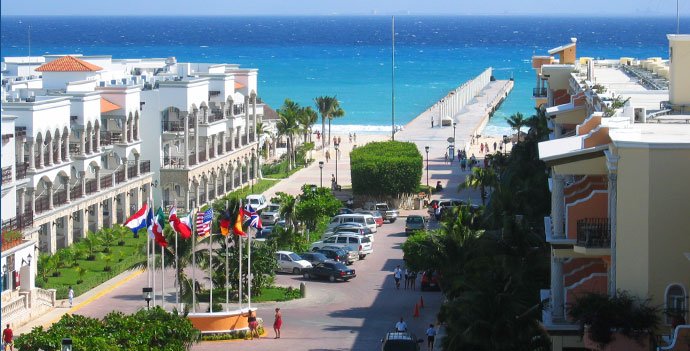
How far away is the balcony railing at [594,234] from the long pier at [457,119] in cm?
6987

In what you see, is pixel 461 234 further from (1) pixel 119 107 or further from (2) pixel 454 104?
(2) pixel 454 104

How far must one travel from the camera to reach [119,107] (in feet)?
221

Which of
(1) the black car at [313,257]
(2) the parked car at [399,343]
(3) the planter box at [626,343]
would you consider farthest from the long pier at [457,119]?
(3) the planter box at [626,343]

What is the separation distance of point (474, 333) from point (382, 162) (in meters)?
43.4

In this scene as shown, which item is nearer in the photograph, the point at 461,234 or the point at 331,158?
the point at 461,234

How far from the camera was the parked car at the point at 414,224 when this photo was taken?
65.8 meters

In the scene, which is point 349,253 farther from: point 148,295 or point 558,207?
point 558,207

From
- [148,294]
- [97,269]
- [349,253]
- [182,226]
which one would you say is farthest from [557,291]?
[97,269]

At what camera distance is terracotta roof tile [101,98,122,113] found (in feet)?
218

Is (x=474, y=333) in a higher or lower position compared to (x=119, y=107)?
lower

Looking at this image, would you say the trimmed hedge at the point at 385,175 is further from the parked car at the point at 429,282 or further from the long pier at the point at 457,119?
the long pier at the point at 457,119

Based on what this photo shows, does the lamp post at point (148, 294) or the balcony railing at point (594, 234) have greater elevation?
the balcony railing at point (594, 234)

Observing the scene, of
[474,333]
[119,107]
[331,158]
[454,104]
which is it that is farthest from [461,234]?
[454,104]

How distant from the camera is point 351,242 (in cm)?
6012
